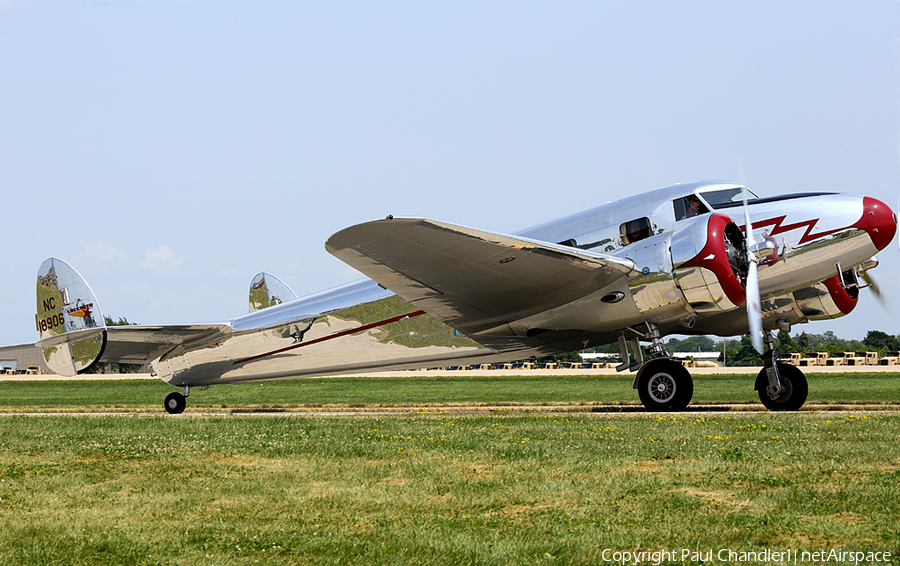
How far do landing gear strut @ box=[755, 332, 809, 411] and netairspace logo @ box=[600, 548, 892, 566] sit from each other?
36.6 feet

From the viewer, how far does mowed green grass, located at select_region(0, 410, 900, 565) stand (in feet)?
16.8

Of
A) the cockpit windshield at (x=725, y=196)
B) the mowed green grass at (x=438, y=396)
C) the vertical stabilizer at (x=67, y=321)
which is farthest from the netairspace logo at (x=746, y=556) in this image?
the vertical stabilizer at (x=67, y=321)

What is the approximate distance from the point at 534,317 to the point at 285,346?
6.74 m

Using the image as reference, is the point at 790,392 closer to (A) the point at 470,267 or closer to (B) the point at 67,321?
(A) the point at 470,267

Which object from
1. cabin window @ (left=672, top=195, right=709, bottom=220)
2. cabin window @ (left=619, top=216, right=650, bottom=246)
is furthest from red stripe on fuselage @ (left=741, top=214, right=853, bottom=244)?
cabin window @ (left=619, top=216, right=650, bottom=246)

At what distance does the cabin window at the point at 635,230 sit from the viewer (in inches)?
566

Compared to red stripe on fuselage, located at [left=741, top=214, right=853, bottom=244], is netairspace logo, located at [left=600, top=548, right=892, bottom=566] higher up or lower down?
lower down

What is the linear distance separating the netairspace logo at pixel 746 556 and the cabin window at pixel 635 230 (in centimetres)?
995

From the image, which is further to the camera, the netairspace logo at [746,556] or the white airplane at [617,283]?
the white airplane at [617,283]

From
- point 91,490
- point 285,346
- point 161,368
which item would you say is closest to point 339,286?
point 285,346

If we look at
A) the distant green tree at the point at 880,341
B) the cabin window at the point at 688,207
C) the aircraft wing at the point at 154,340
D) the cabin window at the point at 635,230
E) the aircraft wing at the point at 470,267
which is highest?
the cabin window at the point at 688,207

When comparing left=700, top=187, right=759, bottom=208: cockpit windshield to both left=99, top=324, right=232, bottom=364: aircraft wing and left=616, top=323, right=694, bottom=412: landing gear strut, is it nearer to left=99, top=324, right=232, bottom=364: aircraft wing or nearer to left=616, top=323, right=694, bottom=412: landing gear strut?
left=616, top=323, right=694, bottom=412: landing gear strut

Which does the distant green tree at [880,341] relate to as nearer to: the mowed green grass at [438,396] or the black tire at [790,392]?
the mowed green grass at [438,396]

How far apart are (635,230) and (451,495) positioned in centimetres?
890
